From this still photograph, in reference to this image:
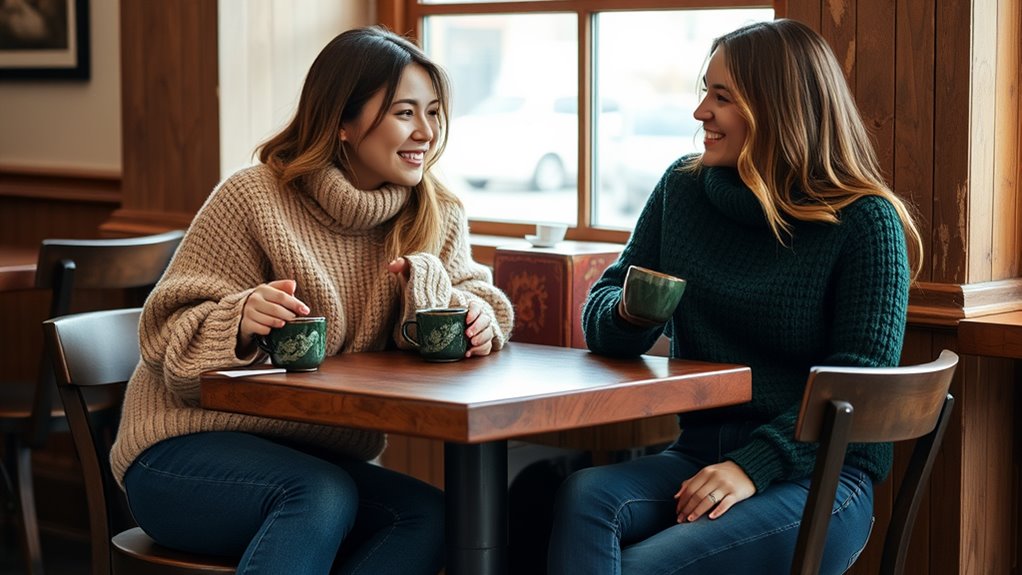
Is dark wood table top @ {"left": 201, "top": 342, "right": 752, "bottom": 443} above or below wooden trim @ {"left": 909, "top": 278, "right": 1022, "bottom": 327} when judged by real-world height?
below

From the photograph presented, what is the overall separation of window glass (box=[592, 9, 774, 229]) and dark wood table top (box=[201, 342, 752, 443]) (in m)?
1.00

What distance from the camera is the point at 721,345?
224 centimetres

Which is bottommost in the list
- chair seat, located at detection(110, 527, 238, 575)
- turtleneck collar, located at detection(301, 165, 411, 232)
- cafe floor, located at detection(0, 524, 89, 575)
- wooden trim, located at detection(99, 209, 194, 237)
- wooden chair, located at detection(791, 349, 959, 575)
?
cafe floor, located at detection(0, 524, 89, 575)

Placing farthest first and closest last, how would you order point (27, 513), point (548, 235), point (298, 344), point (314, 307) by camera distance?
point (27, 513), point (548, 235), point (314, 307), point (298, 344)

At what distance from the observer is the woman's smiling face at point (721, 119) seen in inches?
87.6

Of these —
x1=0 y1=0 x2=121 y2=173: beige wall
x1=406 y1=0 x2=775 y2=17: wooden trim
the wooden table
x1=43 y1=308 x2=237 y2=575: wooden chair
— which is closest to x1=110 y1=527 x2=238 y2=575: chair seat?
x1=43 y1=308 x2=237 y2=575: wooden chair

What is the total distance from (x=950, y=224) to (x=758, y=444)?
541mm

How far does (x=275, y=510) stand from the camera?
6.52ft

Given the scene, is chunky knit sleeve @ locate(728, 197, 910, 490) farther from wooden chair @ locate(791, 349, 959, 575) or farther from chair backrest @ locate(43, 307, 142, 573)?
chair backrest @ locate(43, 307, 142, 573)

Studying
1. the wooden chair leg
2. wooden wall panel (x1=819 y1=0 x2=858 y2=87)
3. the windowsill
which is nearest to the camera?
wooden wall panel (x1=819 y1=0 x2=858 y2=87)

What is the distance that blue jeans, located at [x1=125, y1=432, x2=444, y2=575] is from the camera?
1972 millimetres

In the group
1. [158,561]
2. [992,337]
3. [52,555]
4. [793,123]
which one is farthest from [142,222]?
[992,337]

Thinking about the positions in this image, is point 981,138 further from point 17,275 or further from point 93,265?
point 17,275

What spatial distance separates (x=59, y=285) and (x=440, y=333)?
4.26ft
